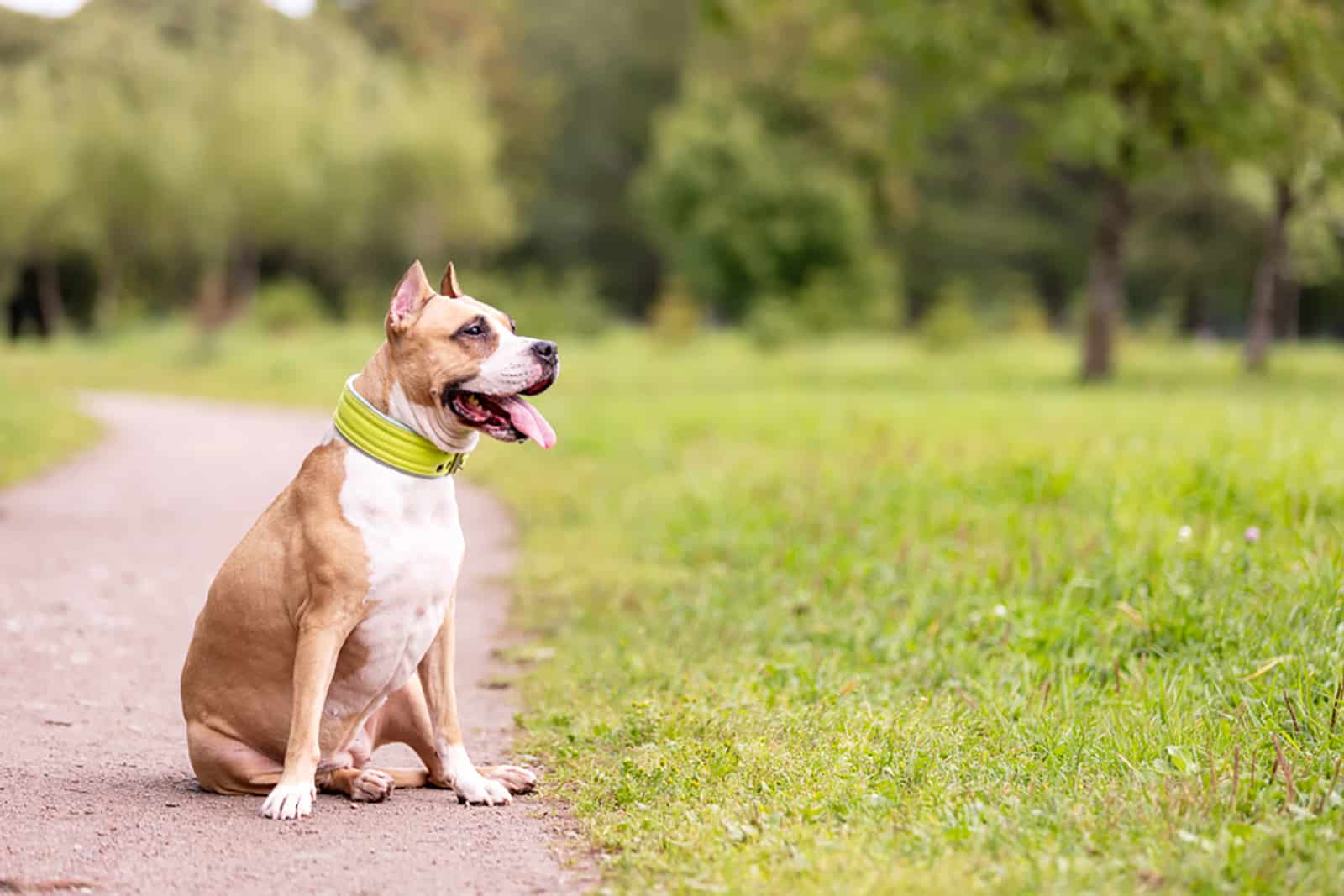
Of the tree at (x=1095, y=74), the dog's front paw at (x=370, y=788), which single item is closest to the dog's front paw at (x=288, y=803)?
the dog's front paw at (x=370, y=788)

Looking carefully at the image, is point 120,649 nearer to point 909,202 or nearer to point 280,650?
point 280,650

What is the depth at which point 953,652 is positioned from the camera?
263 inches

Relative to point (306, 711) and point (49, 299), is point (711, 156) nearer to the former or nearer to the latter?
point (49, 299)

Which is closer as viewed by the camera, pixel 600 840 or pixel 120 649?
pixel 600 840

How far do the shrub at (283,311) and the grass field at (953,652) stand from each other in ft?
88.4

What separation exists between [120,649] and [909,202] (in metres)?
44.3

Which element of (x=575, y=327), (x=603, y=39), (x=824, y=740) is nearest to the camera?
(x=824, y=740)

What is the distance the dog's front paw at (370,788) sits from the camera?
476 centimetres

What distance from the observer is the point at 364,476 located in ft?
15.1

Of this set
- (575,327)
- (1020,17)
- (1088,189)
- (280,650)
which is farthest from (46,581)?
(1088,189)

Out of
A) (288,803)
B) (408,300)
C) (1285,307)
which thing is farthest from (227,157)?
(288,803)

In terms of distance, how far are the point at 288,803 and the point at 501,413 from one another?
4.36ft

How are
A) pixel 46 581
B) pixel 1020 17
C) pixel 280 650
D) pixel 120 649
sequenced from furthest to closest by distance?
pixel 1020 17 → pixel 46 581 → pixel 120 649 → pixel 280 650

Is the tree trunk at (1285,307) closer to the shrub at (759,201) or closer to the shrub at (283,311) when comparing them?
the shrub at (759,201)
